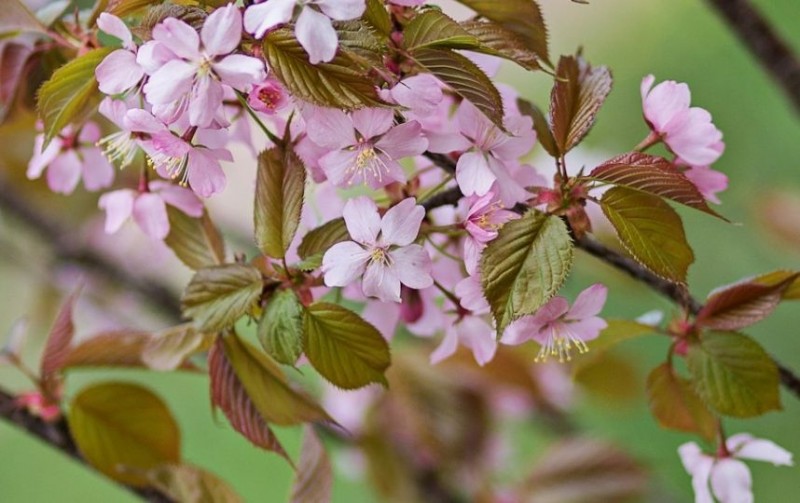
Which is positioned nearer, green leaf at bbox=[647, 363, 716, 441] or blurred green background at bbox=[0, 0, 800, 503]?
green leaf at bbox=[647, 363, 716, 441]

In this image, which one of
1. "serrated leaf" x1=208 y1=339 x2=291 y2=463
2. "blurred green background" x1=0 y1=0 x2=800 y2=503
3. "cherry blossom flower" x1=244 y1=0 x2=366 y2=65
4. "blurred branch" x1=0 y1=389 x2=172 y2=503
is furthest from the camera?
"blurred green background" x1=0 y1=0 x2=800 y2=503

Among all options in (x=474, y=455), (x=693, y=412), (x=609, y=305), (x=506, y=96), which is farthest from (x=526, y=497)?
(x=609, y=305)

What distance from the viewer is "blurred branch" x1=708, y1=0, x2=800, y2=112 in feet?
1.89

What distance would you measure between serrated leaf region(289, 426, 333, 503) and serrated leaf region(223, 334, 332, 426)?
50 millimetres

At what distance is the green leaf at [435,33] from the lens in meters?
0.32

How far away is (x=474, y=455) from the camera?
2.73ft

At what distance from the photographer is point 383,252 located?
34 cm

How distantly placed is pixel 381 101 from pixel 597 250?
12 cm

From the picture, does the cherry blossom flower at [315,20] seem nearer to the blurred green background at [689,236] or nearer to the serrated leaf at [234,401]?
the serrated leaf at [234,401]

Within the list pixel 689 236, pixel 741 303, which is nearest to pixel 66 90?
pixel 741 303

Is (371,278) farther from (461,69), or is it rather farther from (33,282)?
(33,282)

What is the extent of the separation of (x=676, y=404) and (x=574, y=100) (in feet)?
0.55

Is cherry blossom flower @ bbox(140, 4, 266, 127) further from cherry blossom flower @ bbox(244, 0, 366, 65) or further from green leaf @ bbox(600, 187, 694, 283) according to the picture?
green leaf @ bbox(600, 187, 694, 283)

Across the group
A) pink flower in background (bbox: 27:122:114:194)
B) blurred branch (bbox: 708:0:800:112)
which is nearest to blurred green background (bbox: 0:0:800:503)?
blurred branch (bbox: 708:0:800:112)
